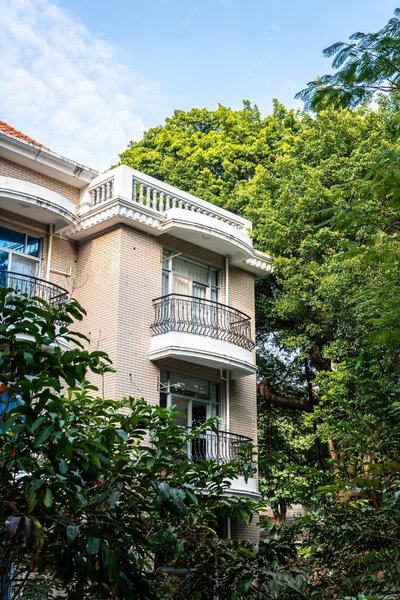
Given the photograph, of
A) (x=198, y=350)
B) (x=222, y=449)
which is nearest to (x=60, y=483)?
(x=198, y=350)

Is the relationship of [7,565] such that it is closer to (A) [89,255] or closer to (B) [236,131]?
(A) [89,255]

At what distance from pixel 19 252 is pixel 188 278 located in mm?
4108

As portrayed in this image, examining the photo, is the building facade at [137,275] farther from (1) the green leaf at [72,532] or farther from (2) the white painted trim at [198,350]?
(1) the green leaf at [72,532]

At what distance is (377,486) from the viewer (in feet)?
20.4

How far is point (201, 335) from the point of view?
52.0ft

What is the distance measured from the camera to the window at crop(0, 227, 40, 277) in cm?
1491


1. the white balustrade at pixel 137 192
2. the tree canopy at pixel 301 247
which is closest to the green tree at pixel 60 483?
the tree canopy at pixel 301 247

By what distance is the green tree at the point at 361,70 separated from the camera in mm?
7891

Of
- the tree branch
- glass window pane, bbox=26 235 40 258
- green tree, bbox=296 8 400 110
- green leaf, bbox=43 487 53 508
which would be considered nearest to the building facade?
glass window pane, bbox=26 235 40 258

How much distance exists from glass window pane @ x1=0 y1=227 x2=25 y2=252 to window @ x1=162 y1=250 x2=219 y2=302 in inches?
127

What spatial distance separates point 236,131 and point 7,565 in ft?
78.8

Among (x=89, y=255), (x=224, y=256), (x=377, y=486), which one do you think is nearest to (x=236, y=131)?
(x=224, y=256)

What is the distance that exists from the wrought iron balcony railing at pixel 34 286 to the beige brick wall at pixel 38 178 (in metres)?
2.20

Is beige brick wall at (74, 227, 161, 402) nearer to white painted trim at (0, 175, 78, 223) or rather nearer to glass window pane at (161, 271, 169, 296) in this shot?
glass window pane at (161, 271, 169, 296)
